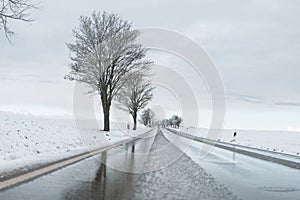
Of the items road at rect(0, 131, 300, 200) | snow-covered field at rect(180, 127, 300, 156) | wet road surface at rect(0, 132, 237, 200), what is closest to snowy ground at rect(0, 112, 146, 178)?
road at rect(0, 131, 300, 200)

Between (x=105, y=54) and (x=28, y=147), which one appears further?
(x=105, y=54)

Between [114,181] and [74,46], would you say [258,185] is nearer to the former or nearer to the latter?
[114,181]

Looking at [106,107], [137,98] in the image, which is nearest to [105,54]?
[106,107]

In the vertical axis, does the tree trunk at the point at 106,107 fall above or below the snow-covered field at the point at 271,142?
above

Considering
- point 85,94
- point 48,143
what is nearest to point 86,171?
point 48,143

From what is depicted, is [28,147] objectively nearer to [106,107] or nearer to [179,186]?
[179,186]

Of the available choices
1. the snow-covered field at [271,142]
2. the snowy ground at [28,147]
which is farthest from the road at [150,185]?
the snow-covered field at [271,142]

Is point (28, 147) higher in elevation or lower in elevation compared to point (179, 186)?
higher

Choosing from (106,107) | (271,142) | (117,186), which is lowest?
(117,186)

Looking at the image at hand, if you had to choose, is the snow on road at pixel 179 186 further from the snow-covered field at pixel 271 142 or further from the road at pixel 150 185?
the snow-covered field at pixel 271 142

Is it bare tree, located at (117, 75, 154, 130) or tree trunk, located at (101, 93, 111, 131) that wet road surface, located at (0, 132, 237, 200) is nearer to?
tree trunk, located at (101, 93, 111, 131)

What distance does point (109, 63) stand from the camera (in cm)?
4075

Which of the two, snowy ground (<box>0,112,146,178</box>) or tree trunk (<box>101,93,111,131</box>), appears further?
tree trunk (<box>101,93,111,131</box>)

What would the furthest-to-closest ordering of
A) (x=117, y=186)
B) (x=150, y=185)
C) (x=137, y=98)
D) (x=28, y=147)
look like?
(x=137, y=98) < (x=28, y=147) < (x=150, y=185) < (x=117, y=186)
